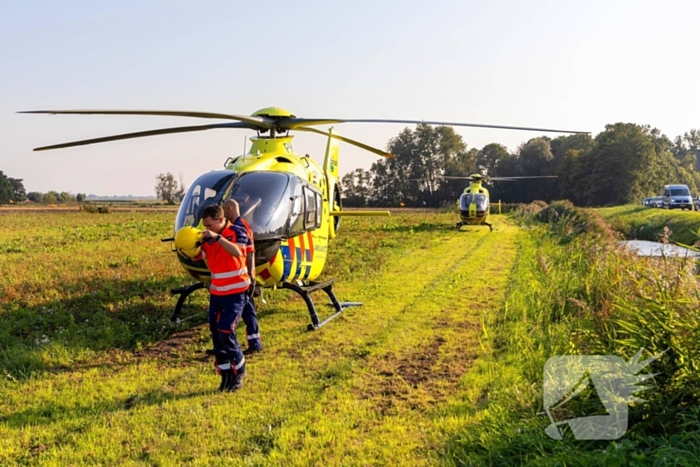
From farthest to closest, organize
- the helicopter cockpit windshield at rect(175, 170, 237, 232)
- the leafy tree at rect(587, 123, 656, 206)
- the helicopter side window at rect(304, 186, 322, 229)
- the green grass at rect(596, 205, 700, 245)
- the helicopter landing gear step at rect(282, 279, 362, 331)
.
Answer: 1. the leafy tree at rect(587, 123, 656, 206)
2. the green grass at rect(596, 205, 700, 245)
3. the helicopter side window at rect(304, 186, 322, 229)
4. the helicopter landing gear step at rect(282, 279, 362, 331)
5. the helicopter cockpit windshield at rect(175, 170, 237, 232)

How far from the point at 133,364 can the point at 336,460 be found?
10.7 ft

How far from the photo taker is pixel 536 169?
73.2m

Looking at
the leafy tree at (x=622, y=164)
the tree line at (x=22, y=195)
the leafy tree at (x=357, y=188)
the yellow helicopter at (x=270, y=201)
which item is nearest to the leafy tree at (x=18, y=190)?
the tree line at (x=22, y=195)

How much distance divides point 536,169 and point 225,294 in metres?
74.2

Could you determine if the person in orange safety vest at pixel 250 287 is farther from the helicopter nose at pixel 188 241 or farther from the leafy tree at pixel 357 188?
the leafy tree at pixel 357 188

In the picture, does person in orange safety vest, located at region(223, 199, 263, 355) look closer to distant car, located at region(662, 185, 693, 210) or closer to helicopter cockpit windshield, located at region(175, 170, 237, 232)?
helicopter cockpit windshield, located at region(175, 170, 237, 232)

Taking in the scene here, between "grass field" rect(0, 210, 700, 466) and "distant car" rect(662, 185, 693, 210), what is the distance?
1303 inches

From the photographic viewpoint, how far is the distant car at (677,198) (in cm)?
3691

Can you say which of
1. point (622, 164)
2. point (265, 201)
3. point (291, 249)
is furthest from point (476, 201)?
point (622, 164)

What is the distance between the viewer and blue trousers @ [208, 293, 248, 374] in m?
5.10

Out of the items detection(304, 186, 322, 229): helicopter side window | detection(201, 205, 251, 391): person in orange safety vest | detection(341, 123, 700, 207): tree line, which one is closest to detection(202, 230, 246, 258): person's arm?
detection(201, 205, 251, 391): person in orange safety vest

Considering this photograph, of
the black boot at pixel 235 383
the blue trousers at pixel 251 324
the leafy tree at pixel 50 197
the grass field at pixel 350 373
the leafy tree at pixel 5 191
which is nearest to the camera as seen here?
the grass field at pixel 350 373

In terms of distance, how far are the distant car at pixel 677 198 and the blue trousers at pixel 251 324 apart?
39.4 meters

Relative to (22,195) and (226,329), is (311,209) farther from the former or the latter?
(22,195)
